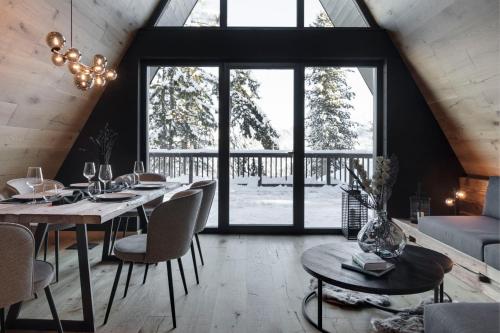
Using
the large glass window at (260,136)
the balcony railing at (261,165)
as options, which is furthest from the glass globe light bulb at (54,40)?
the large glass window at (260,136)

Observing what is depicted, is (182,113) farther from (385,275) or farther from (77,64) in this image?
(385,275)

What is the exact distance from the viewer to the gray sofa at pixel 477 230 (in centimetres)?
272

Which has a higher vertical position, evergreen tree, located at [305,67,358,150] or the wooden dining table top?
evergreen tree, located at [305,67,358,150]

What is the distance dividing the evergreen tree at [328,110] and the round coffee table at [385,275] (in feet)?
7.72

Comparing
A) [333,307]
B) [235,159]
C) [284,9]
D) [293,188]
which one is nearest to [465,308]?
[333,307]

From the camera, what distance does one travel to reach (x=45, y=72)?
3363 millimetres

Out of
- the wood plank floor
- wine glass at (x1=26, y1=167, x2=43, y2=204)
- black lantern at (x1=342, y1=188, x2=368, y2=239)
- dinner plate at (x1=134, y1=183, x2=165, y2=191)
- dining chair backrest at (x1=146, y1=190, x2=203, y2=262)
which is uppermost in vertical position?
wine glass at (x1=26, y1=167, x2=43, y2=204)

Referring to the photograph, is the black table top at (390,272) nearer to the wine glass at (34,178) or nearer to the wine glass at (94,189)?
the wine glass at (94,189)

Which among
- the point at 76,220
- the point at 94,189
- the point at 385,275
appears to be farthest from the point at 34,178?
the point at 385,275

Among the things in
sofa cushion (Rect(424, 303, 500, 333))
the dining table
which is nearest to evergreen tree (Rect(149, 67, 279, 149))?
the dining table

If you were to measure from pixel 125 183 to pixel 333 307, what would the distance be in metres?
1.97

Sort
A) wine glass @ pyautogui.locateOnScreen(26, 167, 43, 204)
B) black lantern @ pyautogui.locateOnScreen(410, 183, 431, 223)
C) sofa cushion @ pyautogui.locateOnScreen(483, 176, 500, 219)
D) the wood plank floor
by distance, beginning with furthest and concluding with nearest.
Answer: black lantern @ pyautogui.locateOnScreen(410, 183, 431, 223) → sofa cushion @ pyautogui.locateOnScreen(483, 176, 500, 219) → wine glass @ pyautogui.locateOnScreen(26, 167, 43, 204) → the wood plank floor

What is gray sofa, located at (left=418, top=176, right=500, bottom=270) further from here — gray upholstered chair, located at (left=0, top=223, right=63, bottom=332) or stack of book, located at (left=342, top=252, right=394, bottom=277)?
gray upholstered chair, located at (left=0, top=223, right=63, bottom=332)

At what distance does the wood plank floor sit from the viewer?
2305mm
